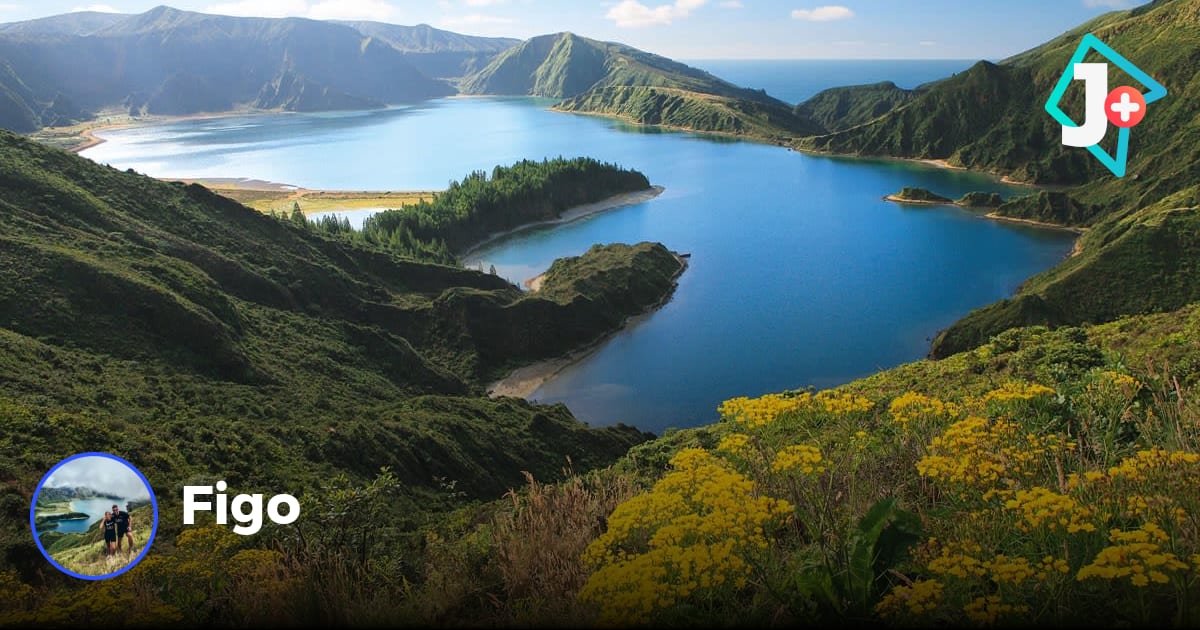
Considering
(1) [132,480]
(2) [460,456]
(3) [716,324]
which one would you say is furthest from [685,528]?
(3) [716,324]

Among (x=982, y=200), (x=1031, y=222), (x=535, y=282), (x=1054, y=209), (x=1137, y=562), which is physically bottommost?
(x=535, y=282)

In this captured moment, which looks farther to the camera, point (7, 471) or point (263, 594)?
point (7, 471)

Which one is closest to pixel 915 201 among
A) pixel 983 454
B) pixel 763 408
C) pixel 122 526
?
pixel 763 408

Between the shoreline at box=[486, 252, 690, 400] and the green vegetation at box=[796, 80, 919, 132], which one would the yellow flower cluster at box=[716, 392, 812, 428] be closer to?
the shoreline at box=[486, 252, 690, 400]

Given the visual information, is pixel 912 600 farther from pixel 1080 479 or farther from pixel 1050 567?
pixel 1080 479

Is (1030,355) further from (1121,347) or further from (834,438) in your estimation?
(834,438)

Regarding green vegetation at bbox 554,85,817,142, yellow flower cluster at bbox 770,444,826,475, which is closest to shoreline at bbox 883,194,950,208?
green vegetation at bbox 554,85,817,142
